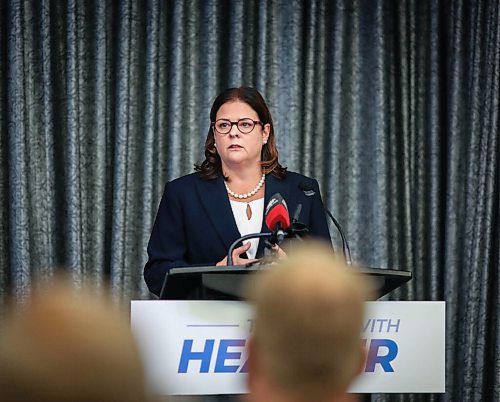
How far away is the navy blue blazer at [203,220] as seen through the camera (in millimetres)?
3299

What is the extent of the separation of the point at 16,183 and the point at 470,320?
2331 millimetres

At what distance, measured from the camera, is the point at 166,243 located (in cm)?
331

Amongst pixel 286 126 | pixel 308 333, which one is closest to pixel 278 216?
pixel 308 333

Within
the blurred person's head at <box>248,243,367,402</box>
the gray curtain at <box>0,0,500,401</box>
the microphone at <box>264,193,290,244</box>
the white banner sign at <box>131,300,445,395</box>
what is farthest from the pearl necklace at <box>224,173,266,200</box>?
the blurred person's head at <box>248,243,367,402</box>

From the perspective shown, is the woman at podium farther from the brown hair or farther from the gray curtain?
the gray curtain

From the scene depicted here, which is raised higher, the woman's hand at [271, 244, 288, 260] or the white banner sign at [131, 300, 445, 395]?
the woman's hand at [271, 244, 288, 260]

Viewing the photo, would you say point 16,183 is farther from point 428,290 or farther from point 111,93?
point 428,290

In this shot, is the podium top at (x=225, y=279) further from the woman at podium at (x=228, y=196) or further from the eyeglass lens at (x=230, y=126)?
the eyeglass lens at (x=230, y=126)

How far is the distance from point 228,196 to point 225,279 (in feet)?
2.98

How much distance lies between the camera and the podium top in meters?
2.50

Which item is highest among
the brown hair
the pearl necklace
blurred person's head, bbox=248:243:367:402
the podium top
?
the brown hair

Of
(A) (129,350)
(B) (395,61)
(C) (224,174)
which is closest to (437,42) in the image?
(B) (395,61)

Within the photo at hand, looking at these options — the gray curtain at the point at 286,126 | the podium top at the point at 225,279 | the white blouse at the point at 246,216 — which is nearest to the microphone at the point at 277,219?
the podium top at the point at 225,279

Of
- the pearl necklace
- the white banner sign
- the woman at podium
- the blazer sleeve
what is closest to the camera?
the white banner sign
